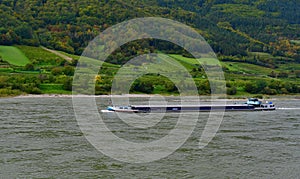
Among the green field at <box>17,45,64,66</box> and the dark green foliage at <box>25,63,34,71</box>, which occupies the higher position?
the green field at <box>17,45,64,66</box>

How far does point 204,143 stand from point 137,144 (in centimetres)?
582

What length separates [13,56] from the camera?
126750 mm

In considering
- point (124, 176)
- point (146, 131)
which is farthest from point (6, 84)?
point (124, 176)

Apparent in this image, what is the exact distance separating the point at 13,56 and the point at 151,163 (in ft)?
336

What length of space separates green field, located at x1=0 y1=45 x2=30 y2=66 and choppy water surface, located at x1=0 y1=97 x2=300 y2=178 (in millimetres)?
70703

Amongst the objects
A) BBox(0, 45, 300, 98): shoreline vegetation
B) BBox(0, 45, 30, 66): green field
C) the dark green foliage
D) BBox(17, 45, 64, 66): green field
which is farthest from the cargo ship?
BBox(17, 45, 64, 66): green field

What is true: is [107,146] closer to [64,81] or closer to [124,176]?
[124,176]

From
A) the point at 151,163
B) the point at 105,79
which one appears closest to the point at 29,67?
the point at 105,79

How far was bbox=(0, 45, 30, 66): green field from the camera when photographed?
121156mm

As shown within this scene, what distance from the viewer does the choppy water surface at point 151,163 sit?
97.9 feet

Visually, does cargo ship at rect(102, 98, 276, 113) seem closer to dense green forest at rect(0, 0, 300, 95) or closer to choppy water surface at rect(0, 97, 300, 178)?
choppy water surface at rect(0, 97, 300, 178)

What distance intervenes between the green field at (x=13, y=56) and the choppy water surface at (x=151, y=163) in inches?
2784

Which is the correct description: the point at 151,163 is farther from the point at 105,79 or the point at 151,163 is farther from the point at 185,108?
the point at 105,79

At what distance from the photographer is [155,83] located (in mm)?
110875
